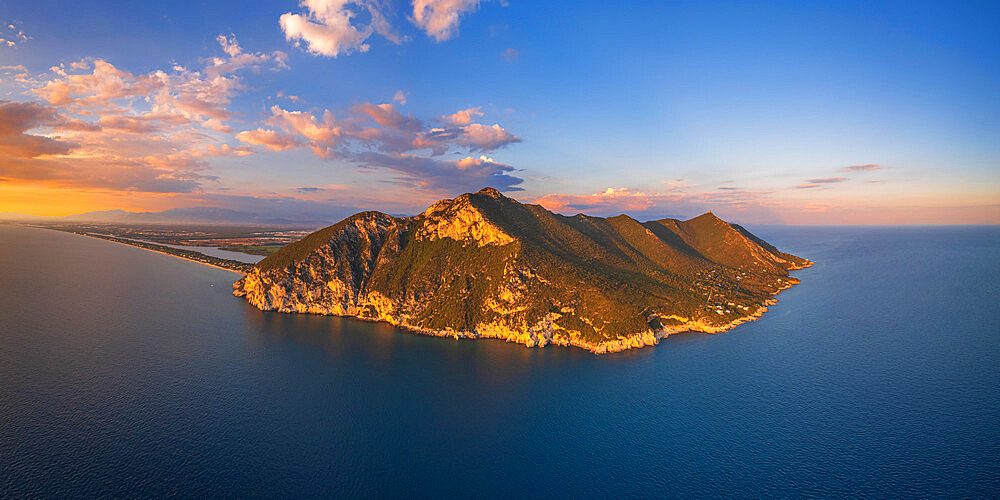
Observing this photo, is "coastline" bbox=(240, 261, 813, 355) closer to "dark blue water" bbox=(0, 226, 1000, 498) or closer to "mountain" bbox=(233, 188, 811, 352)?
"mountain" bbox=(233, 188, 811, 352)

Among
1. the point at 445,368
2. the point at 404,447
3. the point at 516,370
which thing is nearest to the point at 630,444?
the point at 516,370

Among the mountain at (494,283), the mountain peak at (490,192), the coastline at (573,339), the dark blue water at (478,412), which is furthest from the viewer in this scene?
the mountain peak at (490,192)

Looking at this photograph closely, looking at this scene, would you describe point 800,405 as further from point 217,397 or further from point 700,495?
point 217,397

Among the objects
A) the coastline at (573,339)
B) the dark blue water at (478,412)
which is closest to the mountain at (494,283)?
the coastline at (573,339)

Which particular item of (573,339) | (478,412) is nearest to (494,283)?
(573,339)

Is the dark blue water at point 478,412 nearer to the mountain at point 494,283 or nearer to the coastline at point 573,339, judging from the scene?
the coastline at point 573,339

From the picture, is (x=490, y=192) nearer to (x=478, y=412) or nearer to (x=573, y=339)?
(x=573, y=339)
